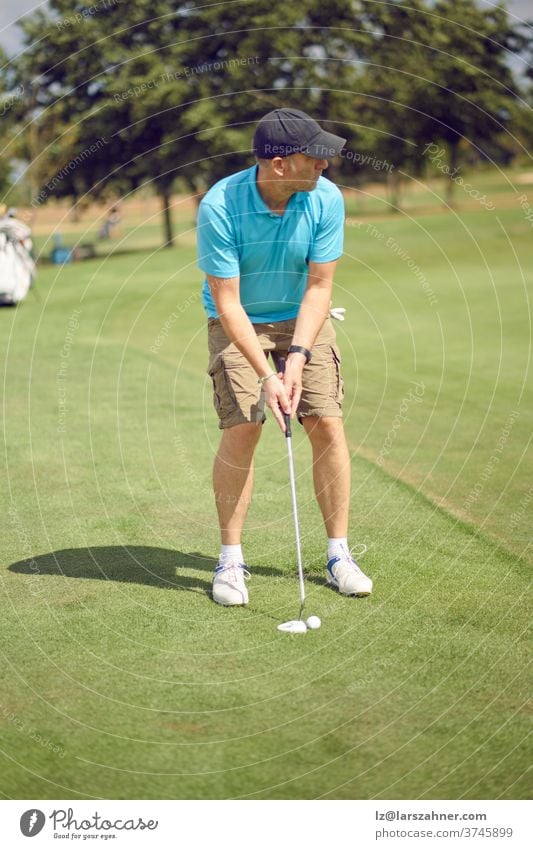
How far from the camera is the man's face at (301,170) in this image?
20.0 feet

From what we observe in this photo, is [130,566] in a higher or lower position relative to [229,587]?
higher

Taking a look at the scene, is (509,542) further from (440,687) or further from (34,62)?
(34,62)

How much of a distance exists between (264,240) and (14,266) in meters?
20.1

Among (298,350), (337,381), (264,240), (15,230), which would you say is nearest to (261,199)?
(264,240)

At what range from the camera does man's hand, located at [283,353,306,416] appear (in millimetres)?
6227

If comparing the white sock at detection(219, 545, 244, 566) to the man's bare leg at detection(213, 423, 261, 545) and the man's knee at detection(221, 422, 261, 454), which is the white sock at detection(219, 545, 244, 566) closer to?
the man's bare leg at detection(213, 423, 261, 545)

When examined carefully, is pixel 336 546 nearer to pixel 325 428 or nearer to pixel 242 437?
pixel 325 428

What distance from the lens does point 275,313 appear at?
259 inches

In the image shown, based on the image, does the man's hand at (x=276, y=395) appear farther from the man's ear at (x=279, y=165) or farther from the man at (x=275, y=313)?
the man's ear at (x=279, y=165)

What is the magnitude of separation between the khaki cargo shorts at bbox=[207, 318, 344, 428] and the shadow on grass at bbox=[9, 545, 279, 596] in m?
0.92

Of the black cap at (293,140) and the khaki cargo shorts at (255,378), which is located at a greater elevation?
the black cap at (293,140)
